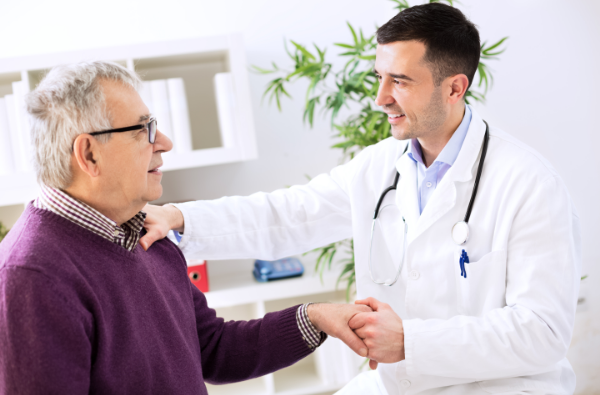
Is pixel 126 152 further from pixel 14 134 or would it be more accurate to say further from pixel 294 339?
pixel 14 134

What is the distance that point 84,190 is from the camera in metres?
0.95

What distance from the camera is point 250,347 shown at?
125 cm

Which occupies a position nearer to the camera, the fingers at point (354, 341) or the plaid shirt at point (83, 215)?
the plaid shirt at point (83, 215)

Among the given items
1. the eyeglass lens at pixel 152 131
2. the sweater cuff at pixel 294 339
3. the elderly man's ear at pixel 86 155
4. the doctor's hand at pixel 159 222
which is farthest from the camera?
the sweater cuff at pixel 294 339

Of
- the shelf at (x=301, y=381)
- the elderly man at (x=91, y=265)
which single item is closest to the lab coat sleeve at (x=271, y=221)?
the elderly man at (x=91, y=265)

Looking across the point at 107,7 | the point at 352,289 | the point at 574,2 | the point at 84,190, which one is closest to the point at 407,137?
the point at 84,190

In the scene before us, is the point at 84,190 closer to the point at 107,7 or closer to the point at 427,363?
the point at 427,363

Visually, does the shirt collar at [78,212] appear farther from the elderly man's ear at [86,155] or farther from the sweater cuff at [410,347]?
the sweater cuff at [410,347]

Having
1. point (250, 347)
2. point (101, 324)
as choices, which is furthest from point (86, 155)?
point (250, 347)

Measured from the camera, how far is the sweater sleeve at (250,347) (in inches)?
49.0

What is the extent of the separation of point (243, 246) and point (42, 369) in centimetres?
78

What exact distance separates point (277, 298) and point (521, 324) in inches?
47.0

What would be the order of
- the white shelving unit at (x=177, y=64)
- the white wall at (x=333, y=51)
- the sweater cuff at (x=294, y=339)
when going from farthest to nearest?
the white wall at (x=333, y=51)
the white shelving unit at (x=177, y=64)
the sweater cuff at (x=294, y=339)

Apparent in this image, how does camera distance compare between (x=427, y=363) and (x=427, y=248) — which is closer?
(x=427, y=363)
